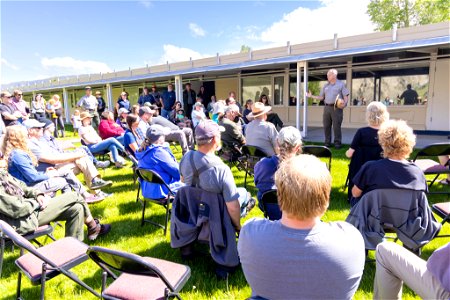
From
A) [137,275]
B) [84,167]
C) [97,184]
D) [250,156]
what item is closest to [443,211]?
[250,156]

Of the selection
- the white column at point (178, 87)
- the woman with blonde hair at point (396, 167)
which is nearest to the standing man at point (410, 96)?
the white column at point (178, 87)

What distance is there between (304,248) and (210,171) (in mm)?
1367

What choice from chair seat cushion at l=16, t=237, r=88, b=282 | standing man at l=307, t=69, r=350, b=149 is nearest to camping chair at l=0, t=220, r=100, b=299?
chair seat cushion at l=16, t=237, r=88, b=282

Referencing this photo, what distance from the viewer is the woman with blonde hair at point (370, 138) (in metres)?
3.53

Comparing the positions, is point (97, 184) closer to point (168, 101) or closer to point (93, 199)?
point (93, 199)

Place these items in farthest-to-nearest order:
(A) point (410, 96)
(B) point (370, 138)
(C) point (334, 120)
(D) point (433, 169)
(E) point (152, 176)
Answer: (A) point (410, 96) → (C) point (334, 120) → (D) point (433, 169) → (B) point (370, 138) → (E) point (152, 176)

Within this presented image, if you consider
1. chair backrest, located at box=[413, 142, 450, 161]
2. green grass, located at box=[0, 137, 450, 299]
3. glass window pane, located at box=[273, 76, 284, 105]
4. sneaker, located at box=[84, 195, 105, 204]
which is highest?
glass window pane, located at box=[273, 76, 284, 105]

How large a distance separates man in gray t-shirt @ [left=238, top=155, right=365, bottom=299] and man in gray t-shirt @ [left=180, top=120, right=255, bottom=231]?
1.15 m

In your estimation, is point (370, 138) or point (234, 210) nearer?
point (234, 210)

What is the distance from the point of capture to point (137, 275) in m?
1.87

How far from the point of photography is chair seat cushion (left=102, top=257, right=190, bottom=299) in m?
1.80

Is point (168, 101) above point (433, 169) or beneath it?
above

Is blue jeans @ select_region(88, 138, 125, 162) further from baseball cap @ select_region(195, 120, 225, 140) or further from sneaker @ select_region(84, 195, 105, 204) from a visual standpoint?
baseball cap @ select_region(195, 120, 225, 140)

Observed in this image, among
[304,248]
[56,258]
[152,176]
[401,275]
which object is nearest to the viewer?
[304,248]
